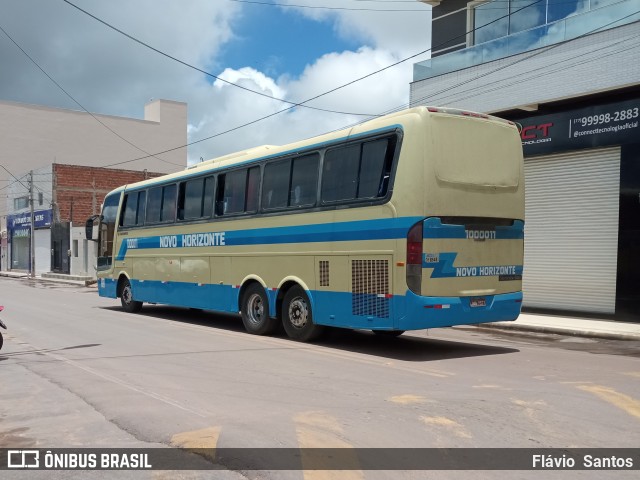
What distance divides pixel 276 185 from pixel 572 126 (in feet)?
29.3

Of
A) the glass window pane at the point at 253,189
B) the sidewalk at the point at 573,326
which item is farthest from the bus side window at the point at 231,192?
the sidewalk at the point at 573,326

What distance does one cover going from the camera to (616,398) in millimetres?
6809

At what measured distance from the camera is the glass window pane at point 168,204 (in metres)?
15.3

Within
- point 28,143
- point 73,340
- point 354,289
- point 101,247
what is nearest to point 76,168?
point 28,143

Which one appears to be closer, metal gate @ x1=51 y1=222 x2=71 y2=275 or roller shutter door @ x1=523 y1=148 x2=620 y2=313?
roller shutter door @ x1=523 y1=148 x2=620 y2=313

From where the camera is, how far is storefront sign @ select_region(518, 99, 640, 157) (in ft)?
49.7

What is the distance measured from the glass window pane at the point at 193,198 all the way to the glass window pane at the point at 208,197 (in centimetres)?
19

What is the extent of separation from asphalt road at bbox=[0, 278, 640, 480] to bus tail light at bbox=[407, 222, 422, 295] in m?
1.17

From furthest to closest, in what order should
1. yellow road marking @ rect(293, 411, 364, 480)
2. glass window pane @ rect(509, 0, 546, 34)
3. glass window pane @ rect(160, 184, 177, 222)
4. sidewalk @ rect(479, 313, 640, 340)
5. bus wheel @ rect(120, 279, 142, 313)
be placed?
bus wheel @ rect(120, 279, 142, 313) < glass window pane @ rect(509, 0, 546, 34) < glass window pane @ rect(160, 184, 177, 222) < sidewalk @ rect(479, 313, 640, 340) < yellow road marking @ rect(293, 411, 364, 480)

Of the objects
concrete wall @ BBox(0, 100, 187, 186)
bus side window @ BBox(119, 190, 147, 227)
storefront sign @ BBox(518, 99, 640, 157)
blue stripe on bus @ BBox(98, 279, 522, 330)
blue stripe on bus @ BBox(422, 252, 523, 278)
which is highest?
concrete wall @ BBox(0, 100, 187, 186)

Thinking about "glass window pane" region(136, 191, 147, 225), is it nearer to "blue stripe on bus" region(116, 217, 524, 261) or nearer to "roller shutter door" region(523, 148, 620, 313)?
"blue stripe on bus" region(116, 217, 524, 261)

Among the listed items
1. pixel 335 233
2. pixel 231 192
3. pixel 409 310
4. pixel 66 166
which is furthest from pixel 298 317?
pixel 66 166

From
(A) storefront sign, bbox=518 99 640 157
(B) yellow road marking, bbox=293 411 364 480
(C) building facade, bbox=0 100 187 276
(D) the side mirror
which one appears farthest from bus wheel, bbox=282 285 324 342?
(C) building facade, bbox=0 100 187 276

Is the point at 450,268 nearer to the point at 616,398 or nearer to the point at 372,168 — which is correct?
the point at 372,168
